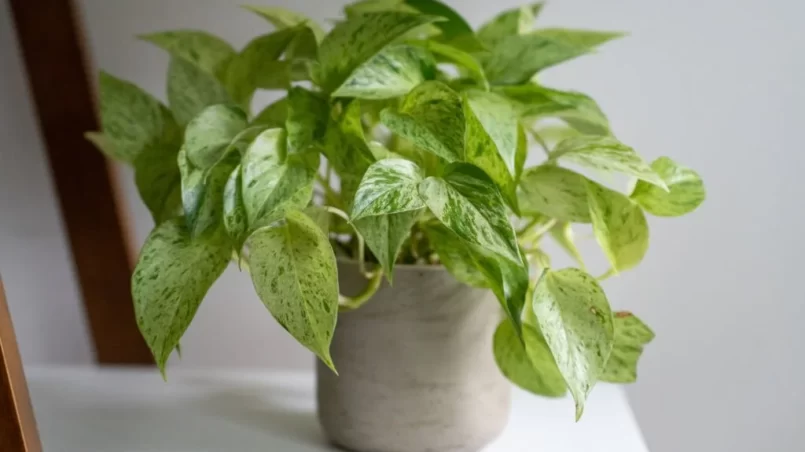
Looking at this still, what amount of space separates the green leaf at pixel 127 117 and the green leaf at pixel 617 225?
1.06ft

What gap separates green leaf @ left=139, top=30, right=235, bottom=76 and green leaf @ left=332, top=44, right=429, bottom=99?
16cm

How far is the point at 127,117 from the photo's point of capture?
0.51 metres

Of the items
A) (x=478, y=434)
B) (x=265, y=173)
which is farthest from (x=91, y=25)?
(x=478, y=434)

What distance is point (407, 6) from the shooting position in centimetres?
55

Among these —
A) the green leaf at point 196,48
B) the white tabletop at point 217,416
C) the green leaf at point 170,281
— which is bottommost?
the white tabletop at point 217,416

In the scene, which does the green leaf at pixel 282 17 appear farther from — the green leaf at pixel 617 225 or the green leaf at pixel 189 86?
the green leaf at pixel 617 225

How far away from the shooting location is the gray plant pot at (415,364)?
19.8 inches

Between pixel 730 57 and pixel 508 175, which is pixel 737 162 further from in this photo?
pixel 508 175

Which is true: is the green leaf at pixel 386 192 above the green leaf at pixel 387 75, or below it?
below

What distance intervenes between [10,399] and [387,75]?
0.99 feet

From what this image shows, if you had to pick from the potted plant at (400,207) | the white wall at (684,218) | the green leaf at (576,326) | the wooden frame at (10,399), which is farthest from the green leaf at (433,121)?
the white wall at (684,218)

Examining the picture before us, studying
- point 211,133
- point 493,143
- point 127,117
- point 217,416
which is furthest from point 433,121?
point 217,416

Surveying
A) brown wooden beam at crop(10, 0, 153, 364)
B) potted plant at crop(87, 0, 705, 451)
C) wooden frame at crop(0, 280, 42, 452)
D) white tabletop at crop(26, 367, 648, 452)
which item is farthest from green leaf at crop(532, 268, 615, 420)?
brown wooden beam at crop(10, 0, 153, 364)

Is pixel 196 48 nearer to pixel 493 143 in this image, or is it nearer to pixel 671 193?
pixel 493 143
